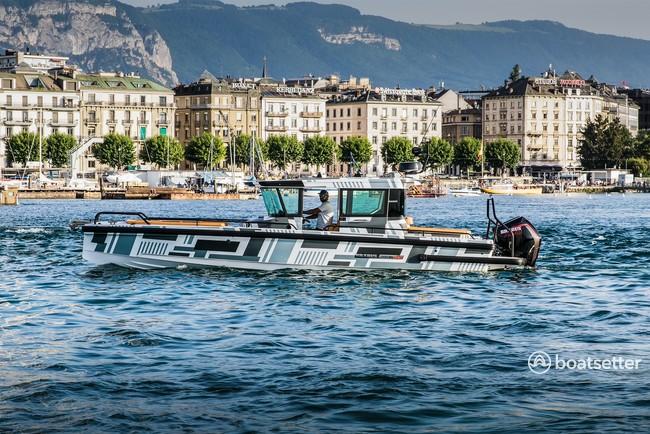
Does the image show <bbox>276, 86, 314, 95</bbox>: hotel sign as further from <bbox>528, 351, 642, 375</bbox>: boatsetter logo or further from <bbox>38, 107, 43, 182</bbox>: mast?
<bbox>528, 351, 642, 375</bbox>: boatsetter logo

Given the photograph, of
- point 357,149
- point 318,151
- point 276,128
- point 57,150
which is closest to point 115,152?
point 57,150

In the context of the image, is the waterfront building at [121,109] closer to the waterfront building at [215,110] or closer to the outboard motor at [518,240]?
the waterfront building at [215,110]

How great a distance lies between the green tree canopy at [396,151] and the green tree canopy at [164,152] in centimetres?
2972

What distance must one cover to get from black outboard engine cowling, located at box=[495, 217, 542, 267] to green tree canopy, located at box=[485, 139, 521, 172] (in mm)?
160934

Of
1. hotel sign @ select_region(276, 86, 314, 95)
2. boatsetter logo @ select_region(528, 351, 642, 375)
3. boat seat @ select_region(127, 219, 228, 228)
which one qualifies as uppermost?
hotel sign @ select_region(276, 86, 314, 95)

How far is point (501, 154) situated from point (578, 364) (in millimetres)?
174470

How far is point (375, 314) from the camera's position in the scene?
81.9ft

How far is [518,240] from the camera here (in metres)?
32.3

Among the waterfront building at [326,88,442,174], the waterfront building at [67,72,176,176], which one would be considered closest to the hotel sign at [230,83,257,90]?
the waterfront building at [67,72,176,176]

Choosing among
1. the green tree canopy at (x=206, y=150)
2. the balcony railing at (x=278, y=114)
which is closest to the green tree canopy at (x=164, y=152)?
the green tree canopy at (x=206, y=150)

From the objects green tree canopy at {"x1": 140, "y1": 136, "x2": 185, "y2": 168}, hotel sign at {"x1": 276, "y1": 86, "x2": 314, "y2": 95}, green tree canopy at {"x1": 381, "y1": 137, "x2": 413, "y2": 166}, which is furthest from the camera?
hotel sign at {"x1": 276, "y1": 86, "x2": 314, "y2": 95}

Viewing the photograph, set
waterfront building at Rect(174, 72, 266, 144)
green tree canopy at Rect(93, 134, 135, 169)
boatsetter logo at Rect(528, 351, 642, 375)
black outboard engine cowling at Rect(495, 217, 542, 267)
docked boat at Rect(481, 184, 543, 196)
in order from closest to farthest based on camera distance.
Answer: boatsetter logo at Rect(528, 351, 642, 375) < black outboard engine cowling at Rect(495, 217, 542, 267) < green tree canopy at Rect(93, 134, 135, 169) < docked boat at Rect(481, 184, 543, 196) < waterfront building at Rect(174, 72, 266, 144)

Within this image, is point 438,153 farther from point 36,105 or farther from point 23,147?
point 23,147

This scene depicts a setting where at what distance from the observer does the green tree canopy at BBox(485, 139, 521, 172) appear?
192 meters
